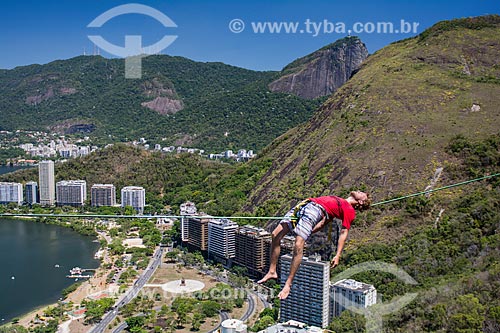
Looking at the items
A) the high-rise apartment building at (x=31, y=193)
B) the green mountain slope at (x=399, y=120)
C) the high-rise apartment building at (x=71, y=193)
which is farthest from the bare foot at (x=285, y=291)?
the high-rise apartment building at (x=31, y=193)

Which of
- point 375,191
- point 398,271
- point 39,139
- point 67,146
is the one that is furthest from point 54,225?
point 39,139

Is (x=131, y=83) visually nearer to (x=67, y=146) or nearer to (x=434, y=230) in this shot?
(x=67, y=146)

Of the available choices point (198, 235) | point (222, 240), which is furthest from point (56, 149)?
point (222, 240)

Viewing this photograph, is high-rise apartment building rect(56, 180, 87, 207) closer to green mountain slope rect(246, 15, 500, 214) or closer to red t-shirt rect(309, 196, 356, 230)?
green mountain slope rect(246, 15, 500, 214)

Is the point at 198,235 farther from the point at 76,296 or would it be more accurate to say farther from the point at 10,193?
the point at 10,193

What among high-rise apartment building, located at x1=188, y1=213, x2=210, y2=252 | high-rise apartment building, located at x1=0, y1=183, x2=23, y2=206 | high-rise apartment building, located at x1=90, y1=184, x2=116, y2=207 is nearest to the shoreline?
high-rise apartment building, located at x1=188, y1=213, x2=210, y2=252
